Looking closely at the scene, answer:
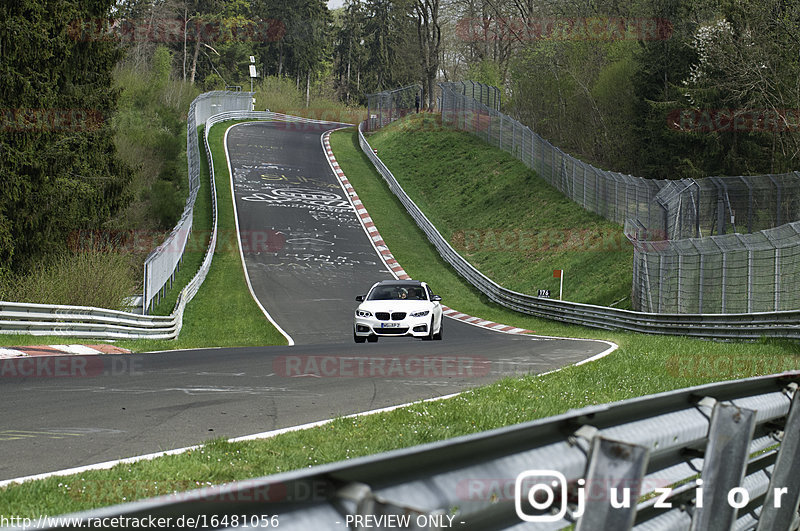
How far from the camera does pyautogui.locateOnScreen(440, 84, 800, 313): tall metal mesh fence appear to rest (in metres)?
20.3

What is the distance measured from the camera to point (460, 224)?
51094 mm

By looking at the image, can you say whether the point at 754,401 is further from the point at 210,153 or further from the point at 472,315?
the point at 210,153

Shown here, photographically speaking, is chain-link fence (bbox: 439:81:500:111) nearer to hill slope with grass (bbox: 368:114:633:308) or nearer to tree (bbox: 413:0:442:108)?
hill slope with grass (bbox: 368:114:633:308)

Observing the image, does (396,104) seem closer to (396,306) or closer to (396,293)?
(396,293)

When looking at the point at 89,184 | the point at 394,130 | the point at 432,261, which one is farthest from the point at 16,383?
the point at 394,130

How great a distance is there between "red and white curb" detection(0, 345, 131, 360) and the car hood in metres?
5.78

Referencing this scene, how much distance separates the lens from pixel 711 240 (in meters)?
22.9

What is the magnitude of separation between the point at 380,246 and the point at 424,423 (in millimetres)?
36894

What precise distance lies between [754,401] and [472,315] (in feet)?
95.6

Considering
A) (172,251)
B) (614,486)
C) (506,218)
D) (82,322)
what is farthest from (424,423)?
(506,218)

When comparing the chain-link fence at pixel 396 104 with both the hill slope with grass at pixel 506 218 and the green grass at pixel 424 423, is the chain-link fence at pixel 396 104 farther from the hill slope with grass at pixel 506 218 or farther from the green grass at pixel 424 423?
the green grass at pixel 424 423

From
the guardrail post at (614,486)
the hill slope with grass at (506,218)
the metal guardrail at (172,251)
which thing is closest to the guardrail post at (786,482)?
the guardrail post at (614,486)

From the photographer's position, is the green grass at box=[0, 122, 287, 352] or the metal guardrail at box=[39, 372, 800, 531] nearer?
the metal guardrail at box=[39, 372, 800, 531]

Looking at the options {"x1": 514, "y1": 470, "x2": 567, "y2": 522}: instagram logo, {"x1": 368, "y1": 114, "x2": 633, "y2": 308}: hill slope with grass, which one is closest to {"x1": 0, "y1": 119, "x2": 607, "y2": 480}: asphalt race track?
{"x1": 514, "y1": 470, "x2": 567, "y2": 522}: instagram logo
